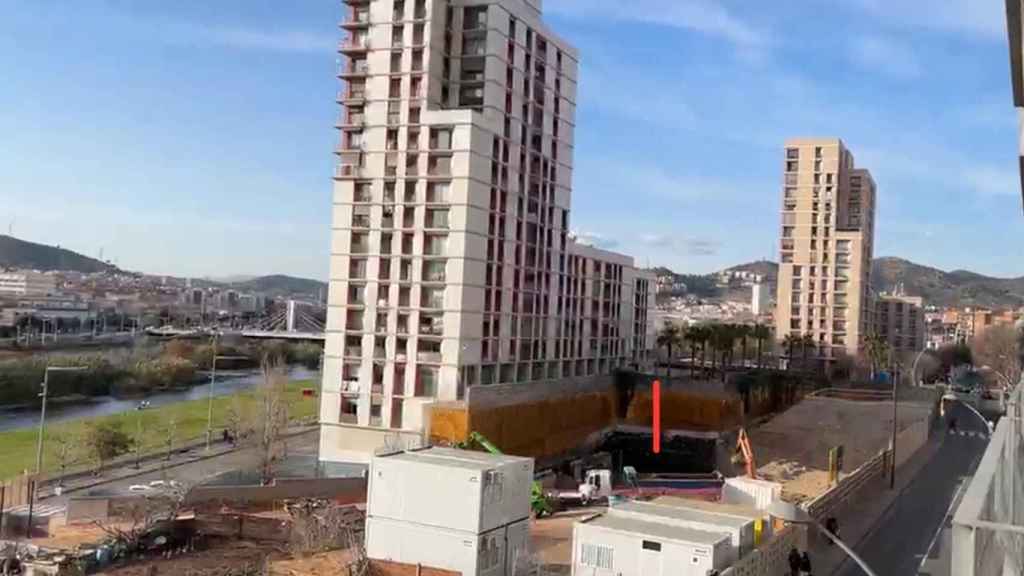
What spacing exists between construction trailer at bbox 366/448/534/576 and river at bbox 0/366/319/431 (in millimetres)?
56007

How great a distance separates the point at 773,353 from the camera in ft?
360

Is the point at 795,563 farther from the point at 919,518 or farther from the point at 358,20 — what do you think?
the point at 358,20

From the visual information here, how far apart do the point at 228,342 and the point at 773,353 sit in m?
77.0

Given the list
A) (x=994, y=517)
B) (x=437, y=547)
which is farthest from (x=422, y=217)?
(x=994, y=517)

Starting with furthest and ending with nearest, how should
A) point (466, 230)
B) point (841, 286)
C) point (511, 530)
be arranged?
point (841, 286) < point (466, 230) < point (511, 530)

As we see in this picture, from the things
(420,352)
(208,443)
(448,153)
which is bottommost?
(208,443)

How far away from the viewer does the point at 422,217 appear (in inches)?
1956

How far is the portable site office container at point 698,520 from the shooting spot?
74.2 feet

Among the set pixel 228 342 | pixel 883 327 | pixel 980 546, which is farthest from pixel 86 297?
pixel 980 546

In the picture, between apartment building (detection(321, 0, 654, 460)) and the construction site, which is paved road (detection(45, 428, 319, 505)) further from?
apartment building (detection(321, 0, 654, 460))

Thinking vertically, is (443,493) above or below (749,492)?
above

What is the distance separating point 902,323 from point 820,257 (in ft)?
167

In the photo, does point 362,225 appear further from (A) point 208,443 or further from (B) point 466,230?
(A) point 208,443

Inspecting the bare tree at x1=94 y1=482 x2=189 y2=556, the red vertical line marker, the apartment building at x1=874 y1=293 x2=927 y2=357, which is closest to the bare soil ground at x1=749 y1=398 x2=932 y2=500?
the red vertical line marker
